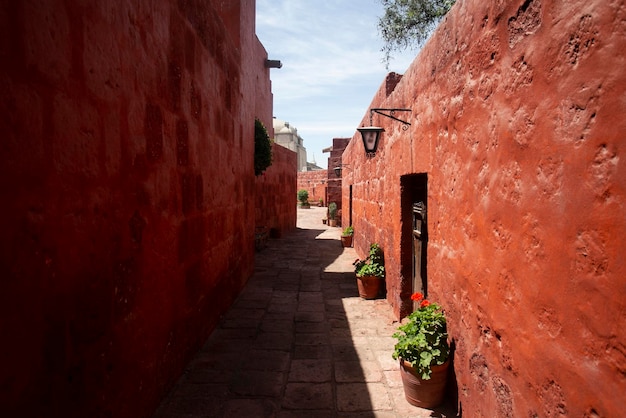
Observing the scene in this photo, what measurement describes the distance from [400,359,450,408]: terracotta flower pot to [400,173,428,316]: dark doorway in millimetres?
1417

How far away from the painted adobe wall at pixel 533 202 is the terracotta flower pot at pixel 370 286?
2411 mm

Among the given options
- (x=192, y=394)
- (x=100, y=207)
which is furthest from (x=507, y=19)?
(x=192, y=394)

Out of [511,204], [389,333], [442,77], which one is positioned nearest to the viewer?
[511,204]

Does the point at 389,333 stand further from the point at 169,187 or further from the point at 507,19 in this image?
the point at 507,19

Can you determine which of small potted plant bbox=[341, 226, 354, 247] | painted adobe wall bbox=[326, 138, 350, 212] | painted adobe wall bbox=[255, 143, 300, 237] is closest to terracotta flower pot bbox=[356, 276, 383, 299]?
small potted plant bbox=[341, 226, 354, 247]

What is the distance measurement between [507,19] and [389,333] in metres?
3.20

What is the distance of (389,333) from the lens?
13.8 feet

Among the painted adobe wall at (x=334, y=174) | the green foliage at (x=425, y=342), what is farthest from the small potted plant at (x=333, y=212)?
the green foliage at (x=425, y=342)

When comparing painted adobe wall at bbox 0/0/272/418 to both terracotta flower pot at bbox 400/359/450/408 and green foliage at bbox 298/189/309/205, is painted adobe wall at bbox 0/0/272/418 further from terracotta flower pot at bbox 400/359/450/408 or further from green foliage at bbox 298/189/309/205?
green foliage at bbox 298/189/309/205

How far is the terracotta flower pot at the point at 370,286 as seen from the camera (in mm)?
5477

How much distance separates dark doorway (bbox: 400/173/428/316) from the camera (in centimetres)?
420

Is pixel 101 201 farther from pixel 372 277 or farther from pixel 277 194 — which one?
pixel 277 194

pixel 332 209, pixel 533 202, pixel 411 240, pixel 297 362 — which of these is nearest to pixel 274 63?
pixel 332 209

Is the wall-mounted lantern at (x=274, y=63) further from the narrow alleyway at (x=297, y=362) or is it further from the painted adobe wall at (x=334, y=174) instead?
the narrow alleyway at (x=297, y=362)
